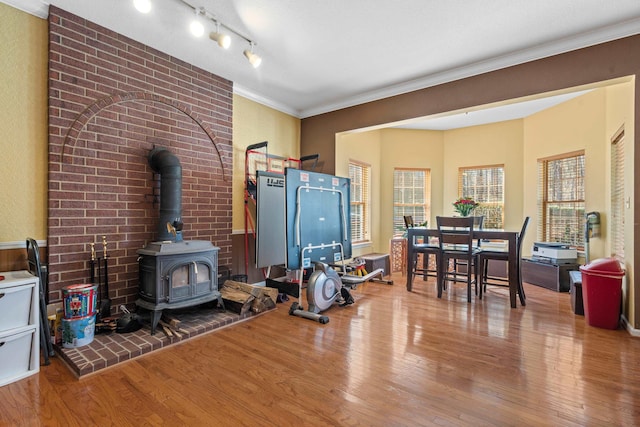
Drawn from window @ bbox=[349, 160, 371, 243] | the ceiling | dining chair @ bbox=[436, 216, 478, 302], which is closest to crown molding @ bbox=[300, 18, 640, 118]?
the ceiling

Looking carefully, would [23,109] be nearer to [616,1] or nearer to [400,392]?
[400,392]

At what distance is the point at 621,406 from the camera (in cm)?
179

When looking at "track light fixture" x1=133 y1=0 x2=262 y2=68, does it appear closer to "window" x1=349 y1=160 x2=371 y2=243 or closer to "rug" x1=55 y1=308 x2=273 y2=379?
"rug" x1=55 y1=308 x2=273 y2=379

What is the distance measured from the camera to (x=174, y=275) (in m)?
2.87

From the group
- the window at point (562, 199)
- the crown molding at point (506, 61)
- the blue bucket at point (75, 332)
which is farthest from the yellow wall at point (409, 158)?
the blue bucket at point (75, 332)

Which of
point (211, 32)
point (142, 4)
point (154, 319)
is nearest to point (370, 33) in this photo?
point (211, 32)

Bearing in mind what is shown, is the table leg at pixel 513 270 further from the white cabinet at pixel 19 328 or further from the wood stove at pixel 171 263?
the white cabinet at pixel 19 328

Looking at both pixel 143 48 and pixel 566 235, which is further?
pixel 566 235

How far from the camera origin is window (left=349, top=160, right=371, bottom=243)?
5.94m

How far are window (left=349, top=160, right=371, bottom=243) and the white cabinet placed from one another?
461 cm

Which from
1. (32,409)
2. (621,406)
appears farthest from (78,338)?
(621,406)

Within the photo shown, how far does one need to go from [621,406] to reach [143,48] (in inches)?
190

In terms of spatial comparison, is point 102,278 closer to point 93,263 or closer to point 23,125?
point 93,263

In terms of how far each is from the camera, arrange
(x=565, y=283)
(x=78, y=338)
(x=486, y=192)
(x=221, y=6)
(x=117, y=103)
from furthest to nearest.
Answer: (x=486, y=192)
(x=565, y=283)
(x=117, y=103)
(x=221, y=6)
(x=78, y=338)
